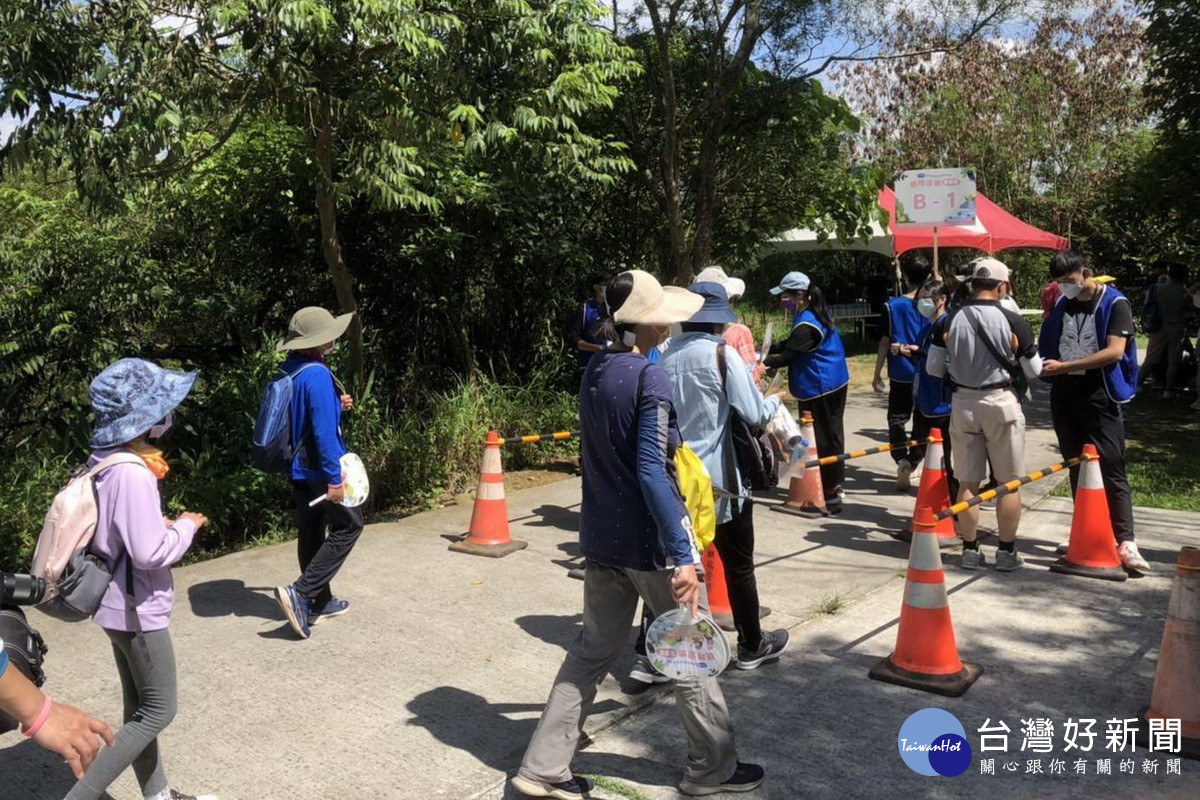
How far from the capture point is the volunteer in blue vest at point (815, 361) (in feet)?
26.0

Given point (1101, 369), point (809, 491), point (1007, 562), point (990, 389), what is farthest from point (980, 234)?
point (1007, 562)

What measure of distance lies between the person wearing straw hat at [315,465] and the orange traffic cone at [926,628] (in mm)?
2830

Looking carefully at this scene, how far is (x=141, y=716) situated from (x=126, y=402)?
1.07m

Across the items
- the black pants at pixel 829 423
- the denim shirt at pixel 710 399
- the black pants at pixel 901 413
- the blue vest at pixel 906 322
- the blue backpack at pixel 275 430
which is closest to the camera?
the denim shirt at pixel 710 399

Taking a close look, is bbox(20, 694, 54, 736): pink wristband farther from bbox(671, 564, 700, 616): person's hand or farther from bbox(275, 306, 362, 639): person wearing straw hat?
bbox(275, 306, 362, 639): person wearing straw hat

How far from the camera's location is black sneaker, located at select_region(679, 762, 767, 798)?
3.82 metres

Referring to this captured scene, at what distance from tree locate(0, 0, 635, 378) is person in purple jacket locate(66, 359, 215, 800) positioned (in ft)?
11.5

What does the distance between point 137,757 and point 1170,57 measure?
43.7 feet

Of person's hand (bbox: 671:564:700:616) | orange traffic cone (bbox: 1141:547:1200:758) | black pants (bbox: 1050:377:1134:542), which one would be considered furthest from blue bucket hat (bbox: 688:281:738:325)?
black pants (bbox: 1050:377:1134:542)

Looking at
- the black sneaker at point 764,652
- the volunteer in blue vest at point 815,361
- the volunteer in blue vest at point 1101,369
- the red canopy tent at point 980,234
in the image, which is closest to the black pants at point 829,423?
the volunteer in blue vest at point 815,361

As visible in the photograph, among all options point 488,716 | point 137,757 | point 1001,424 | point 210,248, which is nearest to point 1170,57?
point 1001,424

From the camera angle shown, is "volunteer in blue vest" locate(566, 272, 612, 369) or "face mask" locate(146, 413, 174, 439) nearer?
"face mask" locate(146, 413, 174, 439)

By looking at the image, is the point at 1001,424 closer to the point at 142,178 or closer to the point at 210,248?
the point at 142,178

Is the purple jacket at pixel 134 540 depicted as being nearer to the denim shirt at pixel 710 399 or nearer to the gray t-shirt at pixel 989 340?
the denim shirt at pixel 710 399
